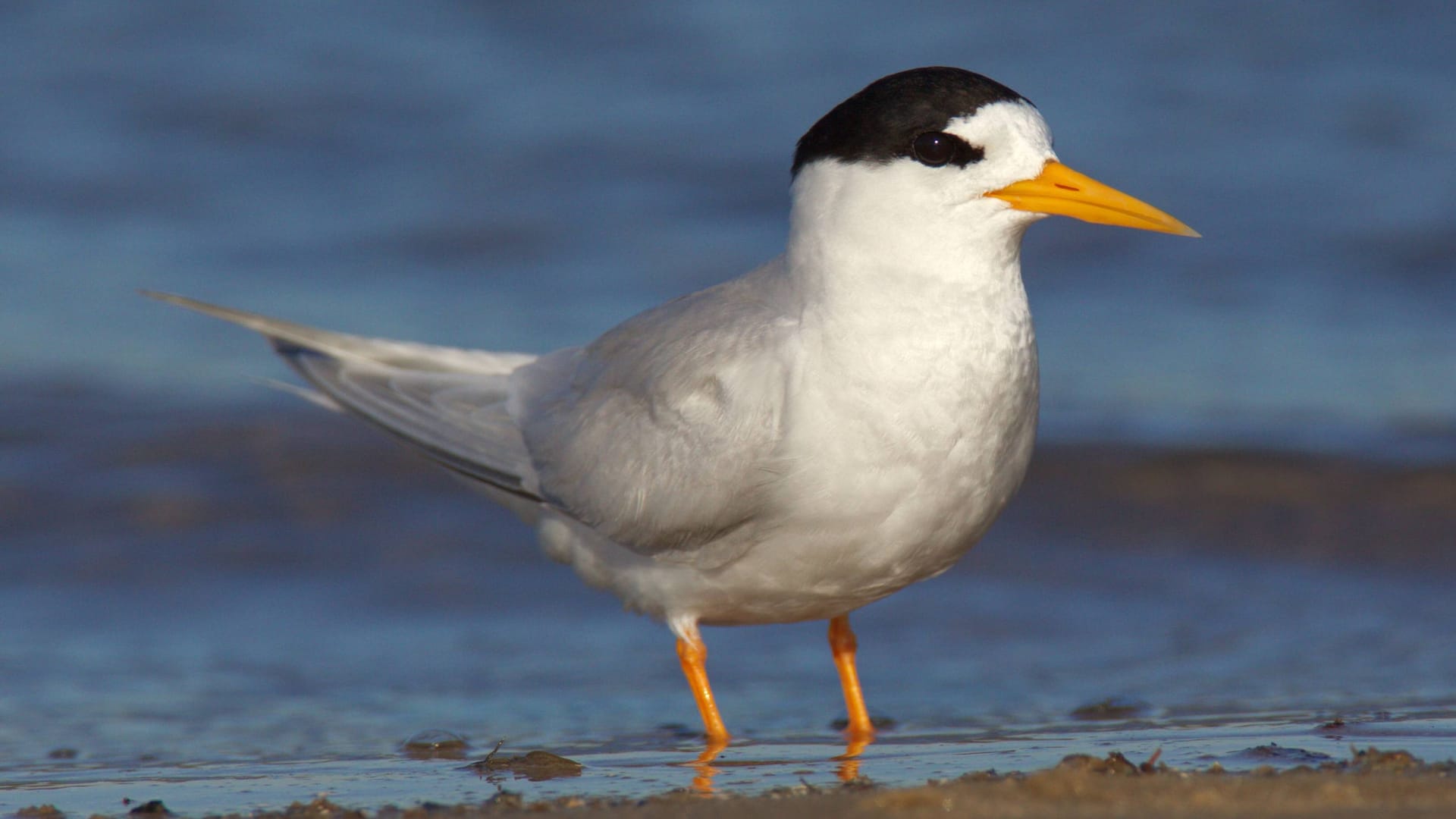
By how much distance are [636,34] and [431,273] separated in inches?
143

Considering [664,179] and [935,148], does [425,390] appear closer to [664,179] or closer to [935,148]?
[935,148]

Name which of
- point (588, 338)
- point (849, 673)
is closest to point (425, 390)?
point (849, 673)

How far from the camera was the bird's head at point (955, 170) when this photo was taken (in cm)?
393

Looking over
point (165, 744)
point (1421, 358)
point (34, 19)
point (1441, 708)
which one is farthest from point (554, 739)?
point (34, 19)

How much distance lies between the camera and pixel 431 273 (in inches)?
403

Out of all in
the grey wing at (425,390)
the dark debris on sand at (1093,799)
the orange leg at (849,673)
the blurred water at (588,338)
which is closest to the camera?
the dark debris on sand at (1093,799)

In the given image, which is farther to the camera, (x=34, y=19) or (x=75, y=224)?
(x=34, y=19)

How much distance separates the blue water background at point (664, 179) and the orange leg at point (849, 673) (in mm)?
3267

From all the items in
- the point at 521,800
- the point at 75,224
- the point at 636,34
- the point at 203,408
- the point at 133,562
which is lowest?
the point at 521,800

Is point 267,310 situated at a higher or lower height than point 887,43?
lower

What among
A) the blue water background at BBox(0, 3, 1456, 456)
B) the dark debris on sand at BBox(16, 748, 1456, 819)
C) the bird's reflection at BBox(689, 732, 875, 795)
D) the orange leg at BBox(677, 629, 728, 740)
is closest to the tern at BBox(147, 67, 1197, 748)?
the orange leg at BBox(677, 629, 728, 740)

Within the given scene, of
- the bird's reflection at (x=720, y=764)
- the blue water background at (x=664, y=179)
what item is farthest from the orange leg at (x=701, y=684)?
the blue water background at (x=664, y=179)

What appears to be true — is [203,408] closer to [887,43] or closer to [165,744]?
[165,744]

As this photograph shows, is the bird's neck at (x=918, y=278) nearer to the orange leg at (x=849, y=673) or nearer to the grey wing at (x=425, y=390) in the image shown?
the orange leg at (x=849, y=673)
